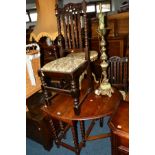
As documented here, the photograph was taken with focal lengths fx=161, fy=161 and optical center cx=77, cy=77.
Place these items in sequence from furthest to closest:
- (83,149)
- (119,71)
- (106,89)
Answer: (119,71) → (83,149) → (106,89)

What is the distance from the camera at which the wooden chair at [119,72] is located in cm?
198

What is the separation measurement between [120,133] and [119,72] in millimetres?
1259

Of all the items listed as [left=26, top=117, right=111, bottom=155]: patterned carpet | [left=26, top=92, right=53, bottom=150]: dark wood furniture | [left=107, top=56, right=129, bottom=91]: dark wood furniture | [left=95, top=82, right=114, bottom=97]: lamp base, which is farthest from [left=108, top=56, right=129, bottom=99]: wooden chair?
[left=26, top=92, right=53, bottom=150]: dark wood furniture

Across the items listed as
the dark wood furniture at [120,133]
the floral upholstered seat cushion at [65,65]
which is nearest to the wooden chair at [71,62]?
the floral upholstered seat cushion at [65,65]

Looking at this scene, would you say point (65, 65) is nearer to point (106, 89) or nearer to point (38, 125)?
point (106, 89)

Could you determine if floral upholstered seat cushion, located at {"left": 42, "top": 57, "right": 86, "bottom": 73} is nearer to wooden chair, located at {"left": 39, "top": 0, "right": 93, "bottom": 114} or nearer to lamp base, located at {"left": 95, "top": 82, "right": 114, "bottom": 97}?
wooden chair, located at {"left": 39, "top": 0, "right": 93, "bottom": 114}

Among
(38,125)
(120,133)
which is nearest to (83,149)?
(38,125)

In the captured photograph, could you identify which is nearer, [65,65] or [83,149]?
[65,65]

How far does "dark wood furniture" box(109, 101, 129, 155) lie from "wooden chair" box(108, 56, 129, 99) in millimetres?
987

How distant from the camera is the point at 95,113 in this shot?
1312mm

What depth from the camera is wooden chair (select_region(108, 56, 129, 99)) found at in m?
1.98

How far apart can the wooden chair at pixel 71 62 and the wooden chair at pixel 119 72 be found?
21.4 inches

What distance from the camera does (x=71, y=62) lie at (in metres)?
1.46
